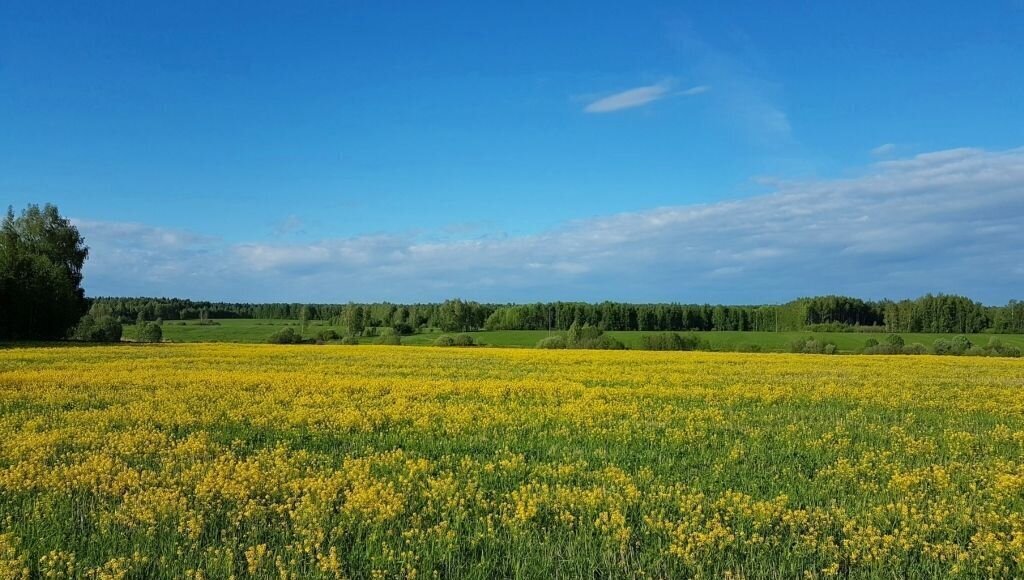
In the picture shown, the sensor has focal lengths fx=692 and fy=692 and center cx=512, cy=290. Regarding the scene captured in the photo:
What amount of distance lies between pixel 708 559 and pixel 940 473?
207 inches

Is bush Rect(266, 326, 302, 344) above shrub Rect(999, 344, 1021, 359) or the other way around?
the other way around

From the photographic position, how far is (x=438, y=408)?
16109 mm

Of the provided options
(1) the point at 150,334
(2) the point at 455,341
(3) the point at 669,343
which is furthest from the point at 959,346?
(1) the point at 150,334

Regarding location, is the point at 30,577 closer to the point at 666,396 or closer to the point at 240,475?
the point at 240,475

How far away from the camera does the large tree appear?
60062mm

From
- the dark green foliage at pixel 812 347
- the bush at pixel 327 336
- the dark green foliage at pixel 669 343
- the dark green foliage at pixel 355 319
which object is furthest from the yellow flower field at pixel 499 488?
the dark green foliage at pixel 355 319

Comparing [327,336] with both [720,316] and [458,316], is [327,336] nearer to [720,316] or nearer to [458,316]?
[458,316]

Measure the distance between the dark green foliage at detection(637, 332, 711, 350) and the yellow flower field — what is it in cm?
5012

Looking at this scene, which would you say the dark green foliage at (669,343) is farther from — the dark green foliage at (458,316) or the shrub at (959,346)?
the dark green foliage at (458,316)

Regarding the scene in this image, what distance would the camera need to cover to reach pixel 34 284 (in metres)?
60.5

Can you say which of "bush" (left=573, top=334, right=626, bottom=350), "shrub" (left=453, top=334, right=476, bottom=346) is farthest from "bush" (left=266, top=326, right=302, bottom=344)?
"bush" (left=573, top=334, right=626, bottom=350)

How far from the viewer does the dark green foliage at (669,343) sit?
68.5m

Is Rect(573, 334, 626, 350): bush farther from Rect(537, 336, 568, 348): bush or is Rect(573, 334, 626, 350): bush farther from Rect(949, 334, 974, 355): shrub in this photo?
Rect(949, 334, 974, 355): shrub

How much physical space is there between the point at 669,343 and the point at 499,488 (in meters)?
62.1
